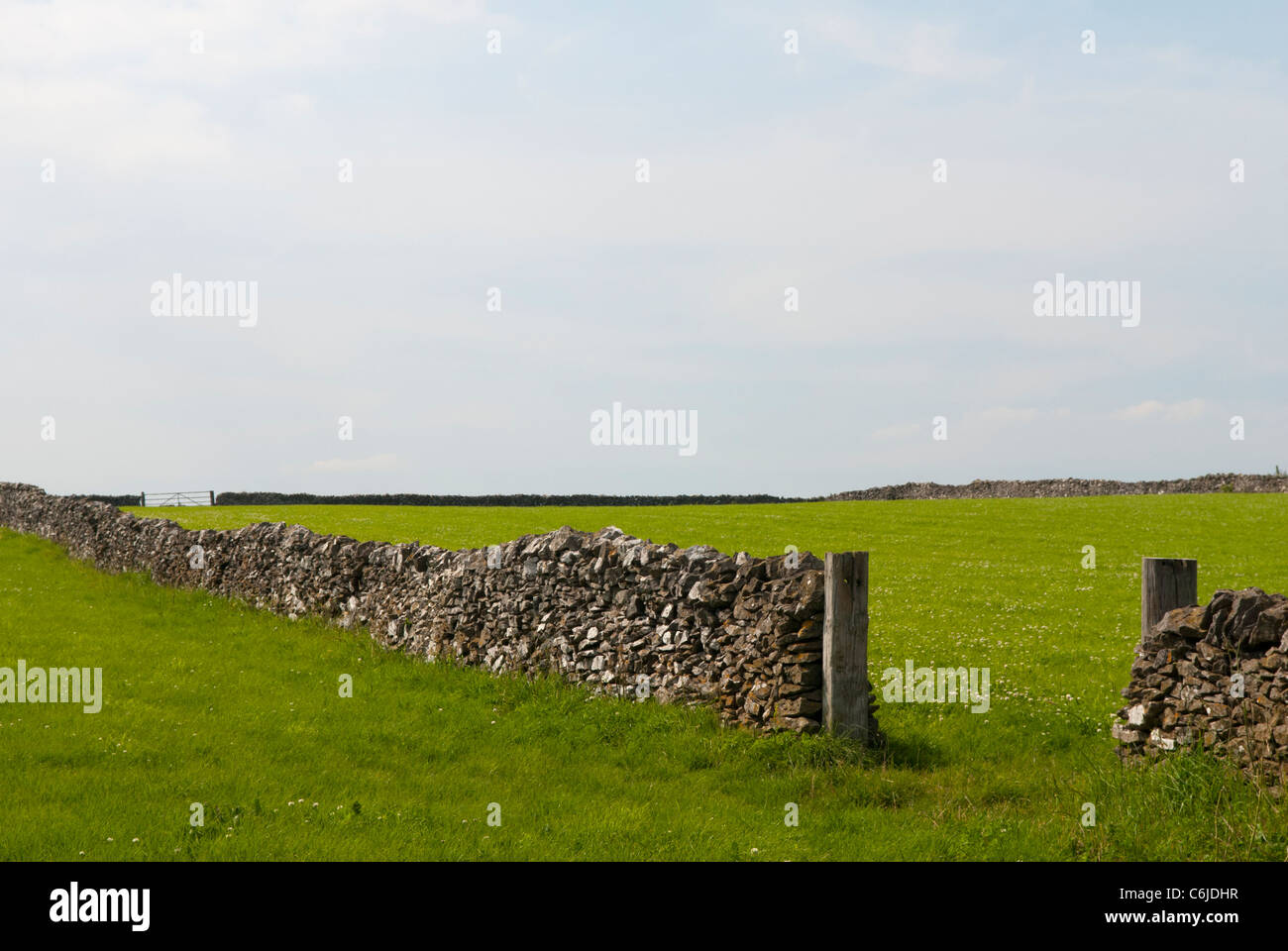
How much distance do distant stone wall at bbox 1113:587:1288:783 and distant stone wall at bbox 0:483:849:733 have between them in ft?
10.6

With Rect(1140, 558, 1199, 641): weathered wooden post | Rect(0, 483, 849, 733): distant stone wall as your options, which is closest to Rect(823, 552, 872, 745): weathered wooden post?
Rect(0, 483, 849, 733): distant stone wall

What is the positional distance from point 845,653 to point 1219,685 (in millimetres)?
3479

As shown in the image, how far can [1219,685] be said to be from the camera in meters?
8.42

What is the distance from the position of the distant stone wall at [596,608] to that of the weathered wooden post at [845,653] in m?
0.26

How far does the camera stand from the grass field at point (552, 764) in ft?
25.2

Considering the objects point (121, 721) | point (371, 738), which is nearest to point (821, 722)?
point (371, 738)

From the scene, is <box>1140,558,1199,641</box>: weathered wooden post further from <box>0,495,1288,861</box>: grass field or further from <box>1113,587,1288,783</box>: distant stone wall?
<box>0,495,1288,861</box>: grass field

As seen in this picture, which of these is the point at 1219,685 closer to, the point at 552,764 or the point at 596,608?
the point at 552,764

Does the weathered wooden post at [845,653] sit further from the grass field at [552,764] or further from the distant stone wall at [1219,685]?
the distant stone wall at [1219,685]

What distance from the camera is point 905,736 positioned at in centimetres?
1086

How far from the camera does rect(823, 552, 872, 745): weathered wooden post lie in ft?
32.9

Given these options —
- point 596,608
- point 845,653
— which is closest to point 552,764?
point 596,608
